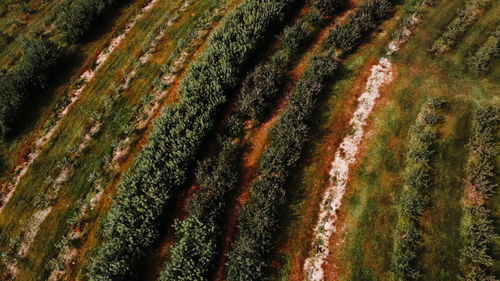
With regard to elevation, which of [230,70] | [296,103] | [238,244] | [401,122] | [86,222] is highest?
[230,70]

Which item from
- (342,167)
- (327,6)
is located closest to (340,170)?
A: (342,167)

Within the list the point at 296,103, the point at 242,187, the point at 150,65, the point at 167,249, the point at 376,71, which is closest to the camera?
the point at 167,249

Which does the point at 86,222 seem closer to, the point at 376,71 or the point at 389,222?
the point at 389,222

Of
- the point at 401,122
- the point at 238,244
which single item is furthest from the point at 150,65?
the point at 401,122

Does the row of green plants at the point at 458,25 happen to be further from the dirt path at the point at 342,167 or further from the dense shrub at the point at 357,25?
the dense shrub at the point at 357,25

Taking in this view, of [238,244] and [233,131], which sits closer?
[238,244]

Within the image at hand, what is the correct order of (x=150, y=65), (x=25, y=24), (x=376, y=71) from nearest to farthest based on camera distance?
(x=376, y=71) < (x=150, y=65) < (x=25, y=24)

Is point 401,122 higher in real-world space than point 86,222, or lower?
lower
